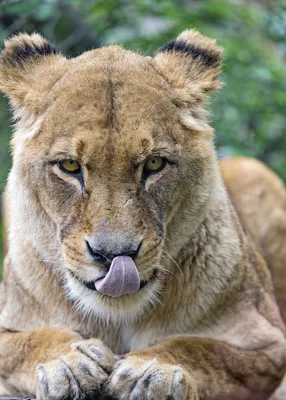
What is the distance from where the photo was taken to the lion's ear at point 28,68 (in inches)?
141

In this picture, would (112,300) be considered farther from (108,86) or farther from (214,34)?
(214,34)

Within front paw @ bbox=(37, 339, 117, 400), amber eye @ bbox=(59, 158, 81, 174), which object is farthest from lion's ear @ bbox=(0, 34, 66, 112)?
front paw @ bbox=(37, 339, 117, 400)

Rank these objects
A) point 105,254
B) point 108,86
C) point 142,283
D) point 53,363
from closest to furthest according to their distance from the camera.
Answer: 1. point 105,254
2. point 53,363
3. point 142,283
4. point 108,86

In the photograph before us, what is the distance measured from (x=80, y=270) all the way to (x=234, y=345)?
2.85 feet

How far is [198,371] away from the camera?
3443mm

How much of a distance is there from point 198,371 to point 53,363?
0.60 m

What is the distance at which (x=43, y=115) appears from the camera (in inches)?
136

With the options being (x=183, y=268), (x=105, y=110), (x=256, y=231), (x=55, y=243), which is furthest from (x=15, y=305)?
(x=256, y=231)

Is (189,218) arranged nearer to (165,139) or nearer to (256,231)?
(165,139)

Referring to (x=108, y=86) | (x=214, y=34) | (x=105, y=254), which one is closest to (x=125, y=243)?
(x=105, y=254)

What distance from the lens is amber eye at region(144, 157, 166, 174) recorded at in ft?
10.7

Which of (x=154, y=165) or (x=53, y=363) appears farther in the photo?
(x=154, y=165)

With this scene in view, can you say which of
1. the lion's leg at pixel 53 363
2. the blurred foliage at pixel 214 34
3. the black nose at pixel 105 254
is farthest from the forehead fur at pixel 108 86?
the blurred foliage at pixel 214 34

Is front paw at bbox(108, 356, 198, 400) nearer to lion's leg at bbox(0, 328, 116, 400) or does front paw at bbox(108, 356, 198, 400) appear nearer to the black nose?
lion's leg at bbox(0, 328, 116, 400)
